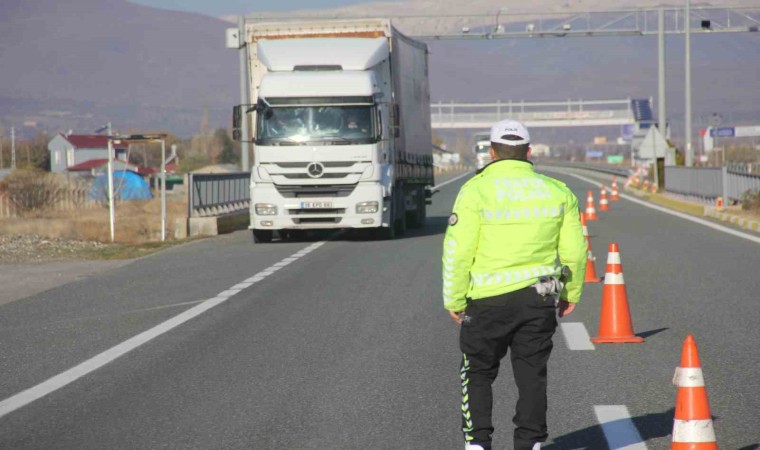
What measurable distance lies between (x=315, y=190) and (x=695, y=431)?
678 inches

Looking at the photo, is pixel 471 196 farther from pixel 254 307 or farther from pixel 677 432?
pixel 254 307

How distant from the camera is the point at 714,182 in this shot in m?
34.5

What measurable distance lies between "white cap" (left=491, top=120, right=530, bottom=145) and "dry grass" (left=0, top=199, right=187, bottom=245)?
74.5 feet

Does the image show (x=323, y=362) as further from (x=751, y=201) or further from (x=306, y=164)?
(x=751, y=201)

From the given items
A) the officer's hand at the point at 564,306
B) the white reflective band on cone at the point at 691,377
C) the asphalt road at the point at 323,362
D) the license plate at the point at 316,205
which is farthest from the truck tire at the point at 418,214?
the white reflective band on cone at the point at 691,377

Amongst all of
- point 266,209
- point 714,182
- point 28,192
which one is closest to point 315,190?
point 266,209

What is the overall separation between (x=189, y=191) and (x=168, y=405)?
783 inches

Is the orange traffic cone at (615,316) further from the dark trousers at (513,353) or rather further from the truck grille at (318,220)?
the truck grille at (318,220)

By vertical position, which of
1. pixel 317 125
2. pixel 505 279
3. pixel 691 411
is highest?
pixel 317 125

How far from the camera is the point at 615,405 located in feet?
26.8

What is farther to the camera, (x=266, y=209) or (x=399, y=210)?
(x=399, y=210)

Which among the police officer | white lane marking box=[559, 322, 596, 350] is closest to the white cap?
the police officer

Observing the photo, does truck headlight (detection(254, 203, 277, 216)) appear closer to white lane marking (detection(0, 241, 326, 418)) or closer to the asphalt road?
the asphalt road

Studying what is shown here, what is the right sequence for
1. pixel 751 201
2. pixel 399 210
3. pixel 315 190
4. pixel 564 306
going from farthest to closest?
1. pixel 751 201
2. pixel 399 210
3. pixel 315 190
4. pixel 564 306
